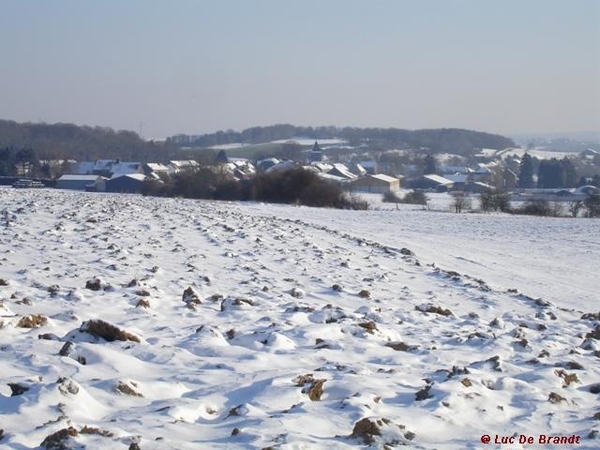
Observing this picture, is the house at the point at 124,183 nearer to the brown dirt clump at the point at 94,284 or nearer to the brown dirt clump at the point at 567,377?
the brown dirt clump at the point at 94,284

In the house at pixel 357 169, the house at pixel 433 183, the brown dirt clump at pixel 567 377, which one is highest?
the brown dirt clump at pixel 567 377

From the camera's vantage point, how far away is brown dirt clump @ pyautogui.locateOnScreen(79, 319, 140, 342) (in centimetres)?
740

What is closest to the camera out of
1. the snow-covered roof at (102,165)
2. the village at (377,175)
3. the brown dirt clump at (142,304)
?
the brown dirt clump at (142,304)

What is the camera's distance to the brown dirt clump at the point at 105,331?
7397 millimetres

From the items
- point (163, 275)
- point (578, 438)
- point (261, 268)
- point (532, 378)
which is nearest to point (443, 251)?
point (261, 268)

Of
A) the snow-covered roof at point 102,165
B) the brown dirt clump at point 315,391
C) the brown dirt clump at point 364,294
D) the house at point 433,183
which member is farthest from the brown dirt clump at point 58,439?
the house at point 433,183

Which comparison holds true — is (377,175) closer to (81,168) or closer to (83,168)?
(83,168)

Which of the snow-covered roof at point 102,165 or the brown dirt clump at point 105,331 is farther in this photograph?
the snow-covered roof at point 102,165

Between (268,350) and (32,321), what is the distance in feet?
8.07

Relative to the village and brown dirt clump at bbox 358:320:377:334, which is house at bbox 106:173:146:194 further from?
brown dirt clump at bbox 358:320:377:334

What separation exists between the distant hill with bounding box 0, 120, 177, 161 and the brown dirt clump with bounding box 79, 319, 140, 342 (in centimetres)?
14486

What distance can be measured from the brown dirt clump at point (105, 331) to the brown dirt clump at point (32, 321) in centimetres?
68

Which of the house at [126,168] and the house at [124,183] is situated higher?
the house at [126,168]

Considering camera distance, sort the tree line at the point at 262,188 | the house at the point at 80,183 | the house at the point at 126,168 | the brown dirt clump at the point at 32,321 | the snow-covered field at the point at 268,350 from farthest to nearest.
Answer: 1. the house at the point at 126,168
2. the house at the point at 80,183
3. the tree line at the point at 262,188
4. the brown dirt clump at the point at 32,321
5. the snow-covered field at the point at 268,350
